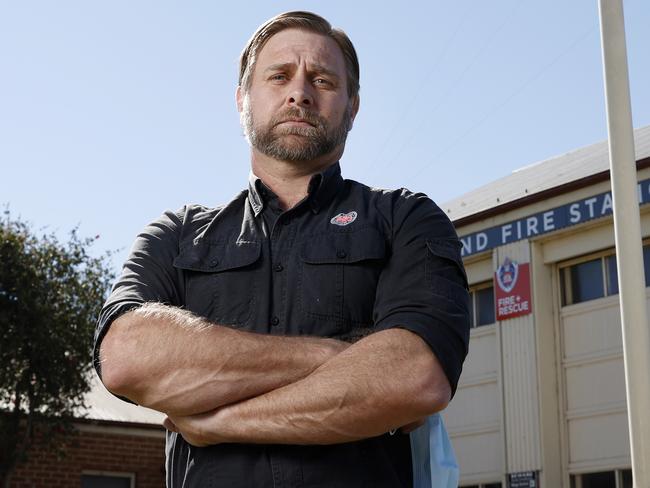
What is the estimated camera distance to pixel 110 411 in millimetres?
23594

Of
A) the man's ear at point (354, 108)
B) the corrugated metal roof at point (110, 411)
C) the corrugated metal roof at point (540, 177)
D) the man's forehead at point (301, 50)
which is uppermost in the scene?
the corrugated metal roof at point (540, 177)

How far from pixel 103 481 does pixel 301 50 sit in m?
21.2

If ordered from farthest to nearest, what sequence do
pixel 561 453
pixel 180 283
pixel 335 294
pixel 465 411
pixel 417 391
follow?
1. pixel 465 411
2. pixel 561 453
3. pixel 180 283
4. pixel 335 294
5. pixel 417 391

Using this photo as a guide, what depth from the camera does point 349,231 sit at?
2574mm

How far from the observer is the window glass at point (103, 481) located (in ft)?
73.4

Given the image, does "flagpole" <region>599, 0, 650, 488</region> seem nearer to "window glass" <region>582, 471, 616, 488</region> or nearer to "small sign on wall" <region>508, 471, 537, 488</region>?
"window glass" <region>582, 471, 616, 488</region>

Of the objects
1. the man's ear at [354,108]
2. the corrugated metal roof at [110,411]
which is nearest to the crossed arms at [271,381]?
the man's ear at [354,108]

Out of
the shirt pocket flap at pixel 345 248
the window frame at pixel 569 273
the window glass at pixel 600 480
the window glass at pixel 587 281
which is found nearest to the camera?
the shirt pocket flap at pixel 345 248

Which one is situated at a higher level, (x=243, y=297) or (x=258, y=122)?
(x=258, y=122)

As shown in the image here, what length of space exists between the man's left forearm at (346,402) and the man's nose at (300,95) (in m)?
0.67

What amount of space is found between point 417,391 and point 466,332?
199 mm

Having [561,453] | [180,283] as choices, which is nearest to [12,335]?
[561,453]

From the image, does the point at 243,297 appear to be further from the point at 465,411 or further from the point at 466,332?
the point at 465,411

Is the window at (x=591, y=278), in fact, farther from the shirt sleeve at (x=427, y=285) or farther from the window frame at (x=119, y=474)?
the shirt sleeve at (x=427, y=285)
